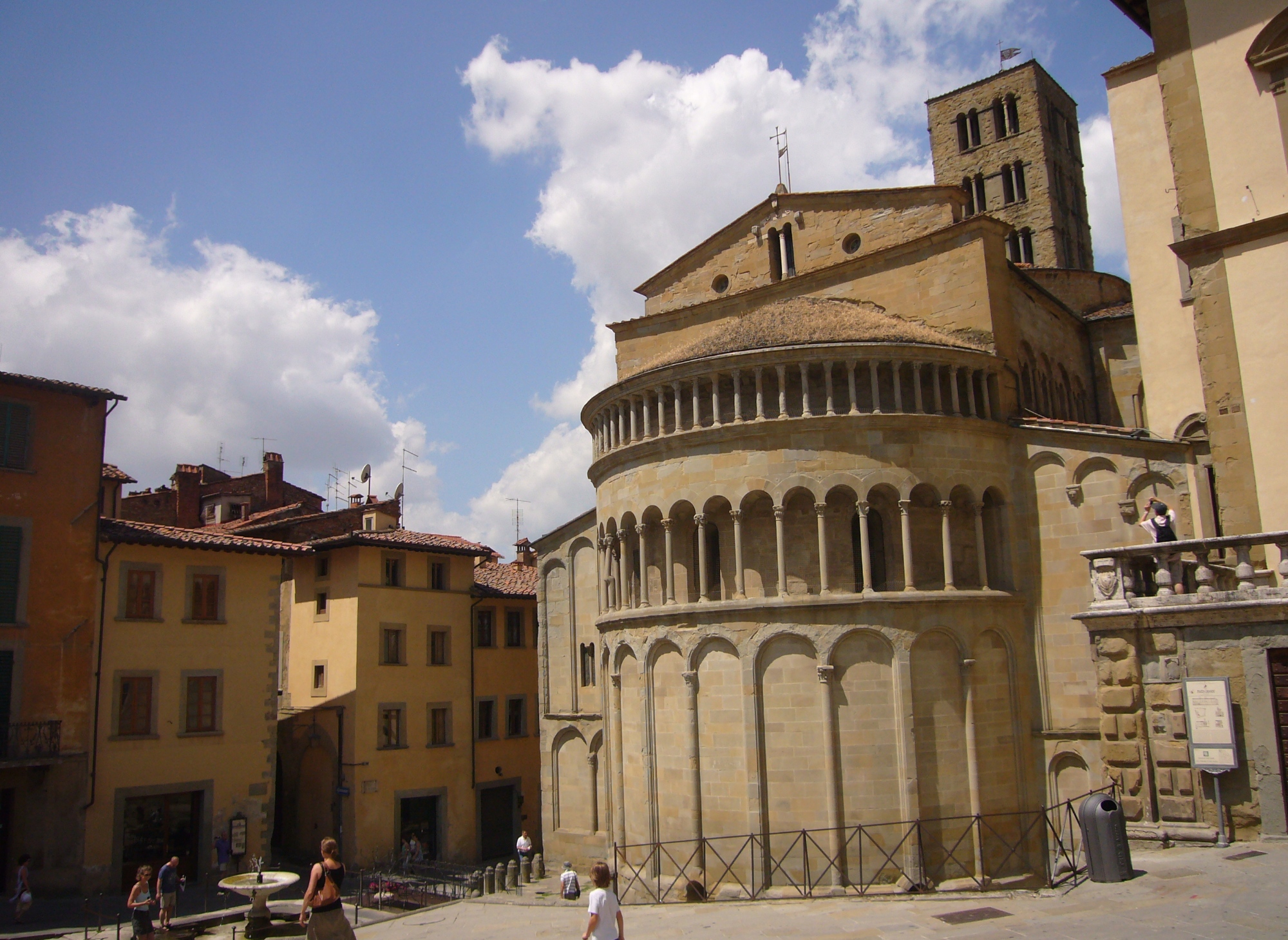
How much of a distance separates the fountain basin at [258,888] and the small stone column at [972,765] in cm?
1343

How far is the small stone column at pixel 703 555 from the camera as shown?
71.4ft

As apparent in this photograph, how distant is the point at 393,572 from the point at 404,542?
3.62 ft

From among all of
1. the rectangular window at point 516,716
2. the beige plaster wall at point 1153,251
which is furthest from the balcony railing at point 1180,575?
the rectangular window at point 516,716

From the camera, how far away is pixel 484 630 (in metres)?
36.3

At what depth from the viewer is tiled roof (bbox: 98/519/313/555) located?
25297 mm

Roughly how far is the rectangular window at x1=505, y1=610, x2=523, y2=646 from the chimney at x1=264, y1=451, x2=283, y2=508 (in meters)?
11.7

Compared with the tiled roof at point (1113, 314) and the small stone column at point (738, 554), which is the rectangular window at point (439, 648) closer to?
the small stone column at point (738, 554)

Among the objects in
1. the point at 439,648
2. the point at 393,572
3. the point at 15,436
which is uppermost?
the point at 15,436

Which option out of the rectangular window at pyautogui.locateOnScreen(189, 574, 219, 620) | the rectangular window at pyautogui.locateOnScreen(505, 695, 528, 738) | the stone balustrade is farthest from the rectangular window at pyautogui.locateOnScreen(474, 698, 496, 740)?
the stone balustrade

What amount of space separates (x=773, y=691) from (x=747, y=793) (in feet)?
7.12

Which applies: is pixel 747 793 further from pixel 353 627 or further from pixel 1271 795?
pixel 353 627

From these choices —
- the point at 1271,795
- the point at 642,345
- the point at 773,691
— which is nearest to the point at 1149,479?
the point at 773,691

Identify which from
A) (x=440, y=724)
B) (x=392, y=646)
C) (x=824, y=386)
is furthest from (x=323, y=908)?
(x=440, y=724)

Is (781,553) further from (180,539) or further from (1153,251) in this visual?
(180,539)
